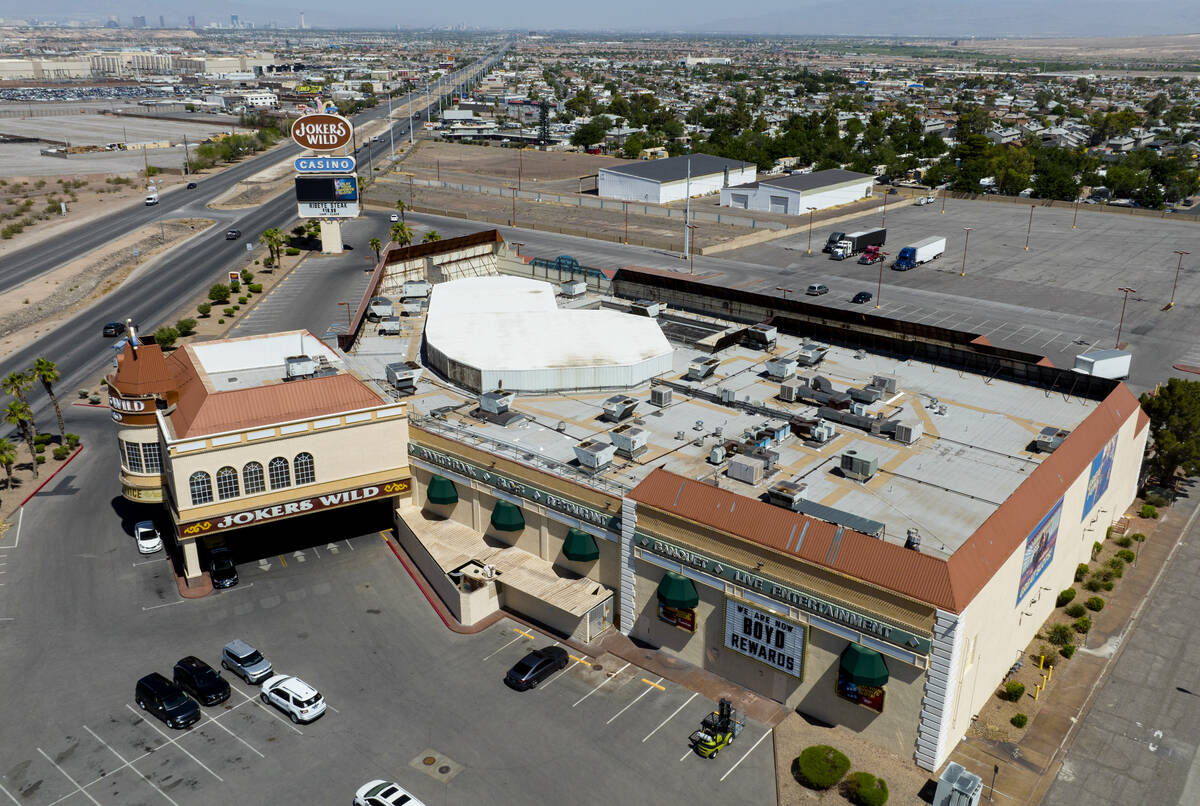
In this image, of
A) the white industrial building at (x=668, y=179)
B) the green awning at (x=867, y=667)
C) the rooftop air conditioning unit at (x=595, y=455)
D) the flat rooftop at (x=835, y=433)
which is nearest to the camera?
the green awning at (x=867, y=667)

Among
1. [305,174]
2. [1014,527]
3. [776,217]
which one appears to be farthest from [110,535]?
[776,217]

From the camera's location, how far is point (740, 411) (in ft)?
194

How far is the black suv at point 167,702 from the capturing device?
41906 mm

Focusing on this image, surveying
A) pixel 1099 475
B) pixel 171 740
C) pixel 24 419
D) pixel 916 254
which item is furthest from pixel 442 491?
pixel 916 254

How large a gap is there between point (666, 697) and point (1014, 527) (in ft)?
60.1

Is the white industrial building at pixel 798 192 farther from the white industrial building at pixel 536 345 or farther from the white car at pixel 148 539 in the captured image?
the white car at pixel 148 539

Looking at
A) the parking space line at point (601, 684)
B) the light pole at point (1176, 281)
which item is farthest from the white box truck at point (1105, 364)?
the light pole at point (1176, 281)

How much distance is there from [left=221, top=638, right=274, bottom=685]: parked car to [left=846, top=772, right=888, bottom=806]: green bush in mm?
28126

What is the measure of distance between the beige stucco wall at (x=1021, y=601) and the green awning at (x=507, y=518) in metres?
24.4

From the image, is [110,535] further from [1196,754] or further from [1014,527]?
[1196,754]

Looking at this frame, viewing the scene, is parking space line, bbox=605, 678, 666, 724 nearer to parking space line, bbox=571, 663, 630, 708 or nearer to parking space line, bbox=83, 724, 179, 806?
parking space line, bbox=571, 663, 630, 708

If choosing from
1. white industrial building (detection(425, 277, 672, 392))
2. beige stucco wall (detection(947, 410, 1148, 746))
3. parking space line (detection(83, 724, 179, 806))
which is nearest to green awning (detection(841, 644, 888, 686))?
beige stucco wall (detection(947, 410, 1148, 746))

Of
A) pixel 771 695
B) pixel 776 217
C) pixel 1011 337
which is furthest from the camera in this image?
pixel 776 217

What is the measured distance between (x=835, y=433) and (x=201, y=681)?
3751 centimetres
